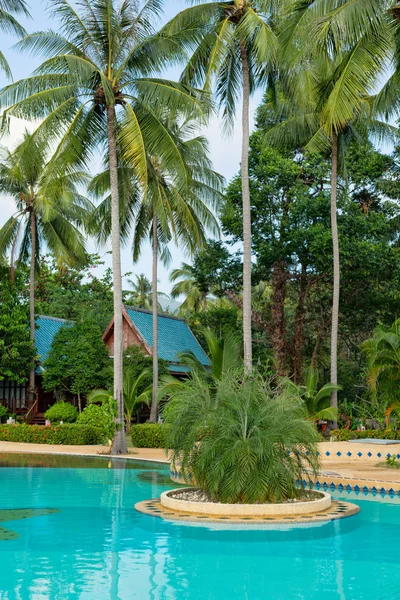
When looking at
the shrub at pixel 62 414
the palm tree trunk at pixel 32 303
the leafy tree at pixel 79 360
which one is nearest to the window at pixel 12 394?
the palm tree trunk at pixel 32 303

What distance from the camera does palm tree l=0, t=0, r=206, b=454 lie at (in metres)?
19.9

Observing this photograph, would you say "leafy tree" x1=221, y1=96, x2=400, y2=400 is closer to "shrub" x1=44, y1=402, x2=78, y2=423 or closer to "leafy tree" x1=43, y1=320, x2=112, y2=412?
"leafy tree" x1=43, y1=320, x2=112, y2=412

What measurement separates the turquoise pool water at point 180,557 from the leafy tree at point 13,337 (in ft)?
54.6

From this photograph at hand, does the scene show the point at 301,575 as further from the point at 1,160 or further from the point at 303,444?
the point at 1,160

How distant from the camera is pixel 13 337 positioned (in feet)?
97.8

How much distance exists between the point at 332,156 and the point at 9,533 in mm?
20429

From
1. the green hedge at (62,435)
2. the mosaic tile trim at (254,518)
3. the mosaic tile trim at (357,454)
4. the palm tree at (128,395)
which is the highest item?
the palm tree at (128,395)

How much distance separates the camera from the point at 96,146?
22.2 metres

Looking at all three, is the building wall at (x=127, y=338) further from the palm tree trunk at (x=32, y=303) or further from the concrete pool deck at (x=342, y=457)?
the concrete pool deck at (x=342, y=457)

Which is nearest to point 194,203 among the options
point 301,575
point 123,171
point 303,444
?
point 123,171

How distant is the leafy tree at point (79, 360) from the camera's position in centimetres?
2964

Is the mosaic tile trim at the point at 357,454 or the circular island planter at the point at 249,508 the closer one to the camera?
the circular island planter at the point at 249,508

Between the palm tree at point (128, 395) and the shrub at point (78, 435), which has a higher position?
the palm tree at point (128, 395)

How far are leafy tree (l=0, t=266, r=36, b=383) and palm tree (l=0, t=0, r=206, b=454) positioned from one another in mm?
9433
